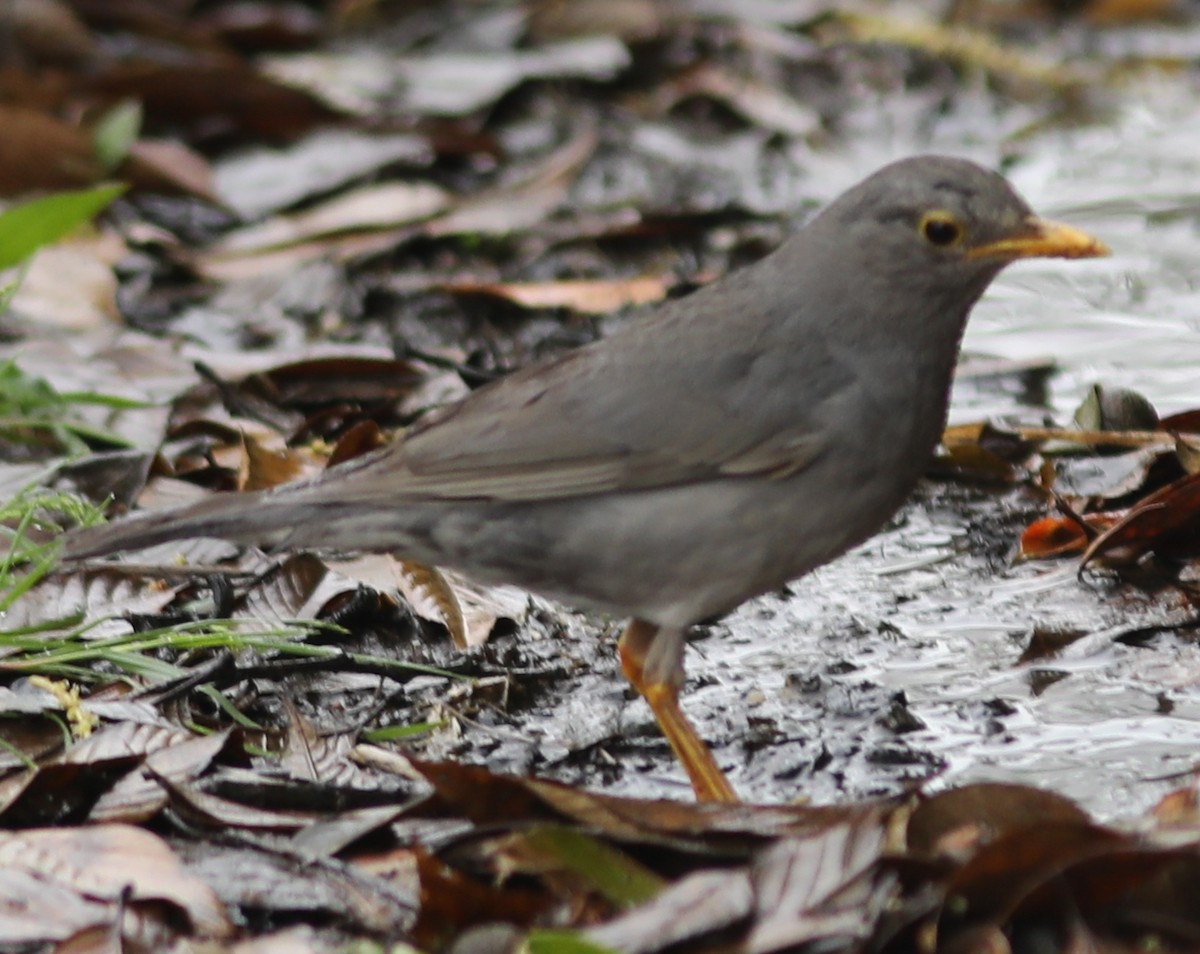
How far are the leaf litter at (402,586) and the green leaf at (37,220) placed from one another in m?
0.40

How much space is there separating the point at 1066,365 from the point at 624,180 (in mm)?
2903

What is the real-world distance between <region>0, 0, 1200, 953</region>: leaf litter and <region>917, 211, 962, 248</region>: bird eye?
0.84 m

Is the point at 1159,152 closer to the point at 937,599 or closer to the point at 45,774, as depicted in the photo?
the point at 937,599

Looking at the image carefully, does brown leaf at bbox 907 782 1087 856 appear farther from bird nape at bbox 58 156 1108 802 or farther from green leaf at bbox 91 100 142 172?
green leaf at bbox 91 100 142 172

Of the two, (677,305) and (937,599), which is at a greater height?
(677,305)

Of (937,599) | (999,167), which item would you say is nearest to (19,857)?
(937,599)

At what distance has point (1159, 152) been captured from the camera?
353 inches

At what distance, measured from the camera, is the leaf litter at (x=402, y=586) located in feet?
9.82

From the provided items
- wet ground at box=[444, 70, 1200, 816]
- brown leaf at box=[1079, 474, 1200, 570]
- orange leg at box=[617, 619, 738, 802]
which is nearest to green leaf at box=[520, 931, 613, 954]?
orange leg at box=[617, 619, 738, 802]

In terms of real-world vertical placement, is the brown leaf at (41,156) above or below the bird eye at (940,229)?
below

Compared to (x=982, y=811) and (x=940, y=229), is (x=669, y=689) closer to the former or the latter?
(x=982, y=811)

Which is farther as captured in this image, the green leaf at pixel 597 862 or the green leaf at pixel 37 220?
the green leaf at pixel 37 220

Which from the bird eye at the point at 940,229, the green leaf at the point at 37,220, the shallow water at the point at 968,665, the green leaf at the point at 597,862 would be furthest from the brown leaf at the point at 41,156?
the green leaf at the point at 597,862

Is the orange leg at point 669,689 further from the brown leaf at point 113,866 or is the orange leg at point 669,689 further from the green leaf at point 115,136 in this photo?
the green leaf at point 115,136
